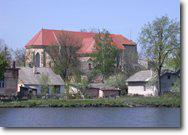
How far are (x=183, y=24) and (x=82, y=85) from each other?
39.5 metres

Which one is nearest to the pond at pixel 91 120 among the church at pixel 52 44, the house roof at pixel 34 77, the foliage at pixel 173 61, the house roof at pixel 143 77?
the foliage at pixel 173 61

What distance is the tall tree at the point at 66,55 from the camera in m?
57.5

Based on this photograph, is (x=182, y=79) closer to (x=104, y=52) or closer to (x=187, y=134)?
(x=187, y=134)

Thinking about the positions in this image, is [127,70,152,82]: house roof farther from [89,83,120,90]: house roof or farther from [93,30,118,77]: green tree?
[93,30,118,77]: green tree

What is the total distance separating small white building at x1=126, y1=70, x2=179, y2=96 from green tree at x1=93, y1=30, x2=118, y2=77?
6315 mm

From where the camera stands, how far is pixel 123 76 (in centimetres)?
5697

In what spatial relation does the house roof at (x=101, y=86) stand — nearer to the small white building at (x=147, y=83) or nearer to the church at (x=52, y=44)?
Result: the small white building at (x=147, y=83)

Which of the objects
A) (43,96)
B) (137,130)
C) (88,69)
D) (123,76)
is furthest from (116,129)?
(88,69)

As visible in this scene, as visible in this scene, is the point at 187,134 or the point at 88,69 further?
the point at 88,69

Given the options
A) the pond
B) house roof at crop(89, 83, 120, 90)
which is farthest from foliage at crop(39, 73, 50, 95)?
the pond

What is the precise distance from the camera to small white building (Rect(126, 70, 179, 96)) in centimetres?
4953

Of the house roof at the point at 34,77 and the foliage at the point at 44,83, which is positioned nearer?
the foliage at the point at 44,83

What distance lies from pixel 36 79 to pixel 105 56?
41.6 feet

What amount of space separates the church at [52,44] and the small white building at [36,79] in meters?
13.4
